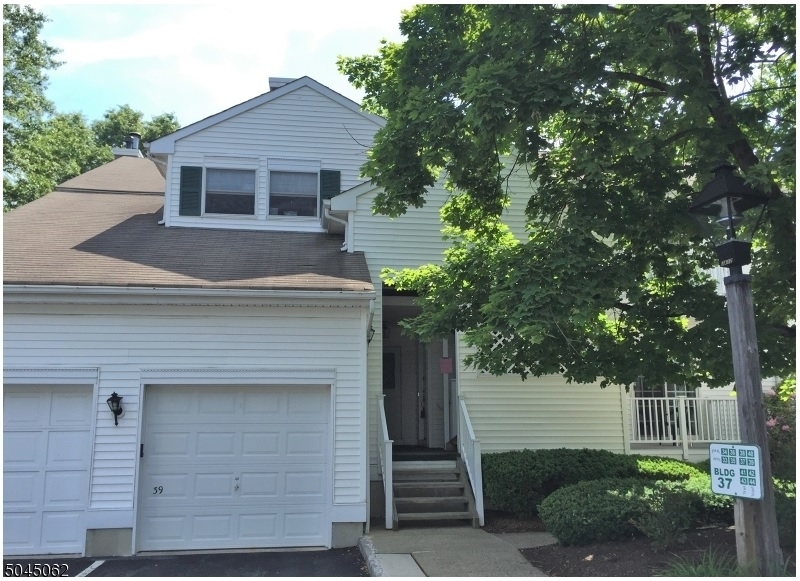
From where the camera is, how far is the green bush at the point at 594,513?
6.96m

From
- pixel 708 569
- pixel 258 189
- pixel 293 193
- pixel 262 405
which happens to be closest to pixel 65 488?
pixel 262 405

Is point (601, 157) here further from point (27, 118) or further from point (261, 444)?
point (27, 118)

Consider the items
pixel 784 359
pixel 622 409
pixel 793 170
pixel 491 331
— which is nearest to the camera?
pixel 793 170

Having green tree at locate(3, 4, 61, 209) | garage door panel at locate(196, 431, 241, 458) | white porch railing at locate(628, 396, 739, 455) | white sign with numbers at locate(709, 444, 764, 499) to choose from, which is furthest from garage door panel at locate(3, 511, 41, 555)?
green tree at locate(3, 4, 61, 209)

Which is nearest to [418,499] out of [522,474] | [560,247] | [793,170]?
[522,474]

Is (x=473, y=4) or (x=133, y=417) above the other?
(x=473, y=4)

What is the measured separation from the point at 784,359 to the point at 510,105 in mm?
4040

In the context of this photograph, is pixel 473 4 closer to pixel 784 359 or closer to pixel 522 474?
pixel 784 359

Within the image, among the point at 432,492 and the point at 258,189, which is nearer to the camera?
the point at 432,492

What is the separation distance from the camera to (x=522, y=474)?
10023 mm

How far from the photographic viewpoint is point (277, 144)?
1263cm

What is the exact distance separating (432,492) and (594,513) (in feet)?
12.0

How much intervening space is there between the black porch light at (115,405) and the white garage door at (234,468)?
391mm

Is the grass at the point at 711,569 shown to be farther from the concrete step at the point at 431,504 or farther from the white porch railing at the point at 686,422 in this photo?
the white porch railing at the point at 686,422
